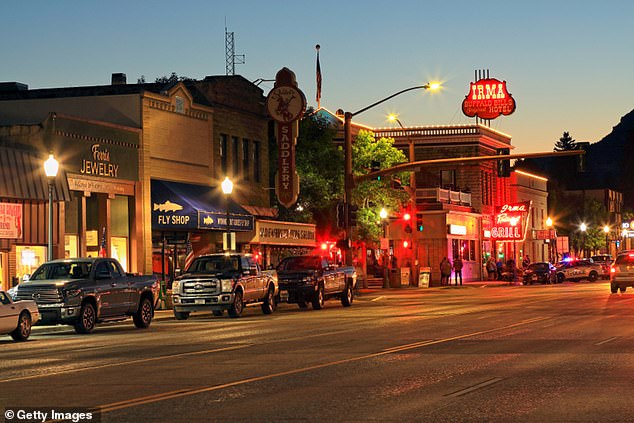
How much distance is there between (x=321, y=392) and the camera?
48.2ft

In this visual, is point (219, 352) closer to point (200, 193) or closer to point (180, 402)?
point (180, 402)

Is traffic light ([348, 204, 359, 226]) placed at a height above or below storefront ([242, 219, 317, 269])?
above

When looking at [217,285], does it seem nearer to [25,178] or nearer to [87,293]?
[87,293]

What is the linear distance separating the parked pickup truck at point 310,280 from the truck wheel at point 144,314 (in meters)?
8.95

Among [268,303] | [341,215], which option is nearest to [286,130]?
[341,215]

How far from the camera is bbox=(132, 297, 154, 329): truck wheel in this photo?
105 feet

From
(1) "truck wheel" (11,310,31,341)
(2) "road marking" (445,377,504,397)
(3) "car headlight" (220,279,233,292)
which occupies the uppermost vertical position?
(3) "car headlight" (220,279,233,292)

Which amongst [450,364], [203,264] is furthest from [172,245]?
[450,364]

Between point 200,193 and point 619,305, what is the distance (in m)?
18.5

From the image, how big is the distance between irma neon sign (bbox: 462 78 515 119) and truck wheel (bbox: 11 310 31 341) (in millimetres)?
64250

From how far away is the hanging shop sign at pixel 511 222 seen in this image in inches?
3442

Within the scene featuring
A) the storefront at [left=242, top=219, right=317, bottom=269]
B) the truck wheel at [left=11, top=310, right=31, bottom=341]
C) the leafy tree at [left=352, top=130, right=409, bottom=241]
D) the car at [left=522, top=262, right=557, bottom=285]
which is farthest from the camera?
the car at [left=522, top=262, right=557, bottom=285]

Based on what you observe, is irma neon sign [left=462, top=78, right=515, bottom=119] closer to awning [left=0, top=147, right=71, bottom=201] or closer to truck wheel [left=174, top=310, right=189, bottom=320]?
awning [left=0, top=147, right=71, bottom=201]

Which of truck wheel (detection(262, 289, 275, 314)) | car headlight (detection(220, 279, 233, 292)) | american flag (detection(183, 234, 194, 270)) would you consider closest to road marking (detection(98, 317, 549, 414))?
car headlight (detection(220, 279, 233, 292))
